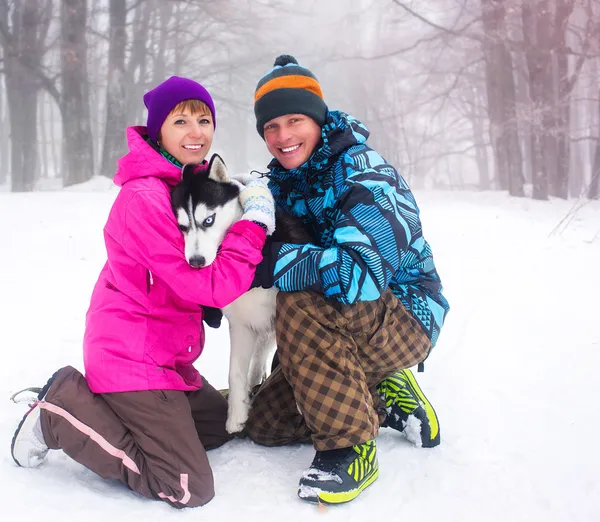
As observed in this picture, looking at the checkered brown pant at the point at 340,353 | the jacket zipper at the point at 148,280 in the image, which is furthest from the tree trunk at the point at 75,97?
the checkered brown pant at the point at 340,353

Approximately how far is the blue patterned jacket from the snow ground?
565 mm

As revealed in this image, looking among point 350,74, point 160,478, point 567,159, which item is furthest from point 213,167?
point 350,74

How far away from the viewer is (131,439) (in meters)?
1.89

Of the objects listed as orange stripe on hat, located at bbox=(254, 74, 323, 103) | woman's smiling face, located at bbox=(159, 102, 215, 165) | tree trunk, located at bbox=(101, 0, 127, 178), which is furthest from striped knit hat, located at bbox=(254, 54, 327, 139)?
tree trunk, located at bbox=(101, 0, 127, 178)

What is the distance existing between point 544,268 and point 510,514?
12.9 ft

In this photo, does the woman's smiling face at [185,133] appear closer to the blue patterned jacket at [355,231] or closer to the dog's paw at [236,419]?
the blue patterned jacket at [355,231]

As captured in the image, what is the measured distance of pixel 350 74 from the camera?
23.1 metres

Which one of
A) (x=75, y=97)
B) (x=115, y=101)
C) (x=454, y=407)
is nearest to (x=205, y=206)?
(x=454, y=407)

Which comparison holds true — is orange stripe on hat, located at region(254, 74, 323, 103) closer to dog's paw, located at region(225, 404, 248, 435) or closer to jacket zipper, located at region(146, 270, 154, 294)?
jacket zipper, located at region(146, 270, 154, 294)

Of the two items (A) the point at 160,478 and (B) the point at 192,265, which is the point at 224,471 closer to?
(A) the point at 160,478

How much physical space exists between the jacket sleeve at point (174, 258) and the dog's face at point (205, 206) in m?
0.07

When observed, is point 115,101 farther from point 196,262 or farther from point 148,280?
point 196,262

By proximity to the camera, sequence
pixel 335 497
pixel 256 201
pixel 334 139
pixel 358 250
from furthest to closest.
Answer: pixel 334 139, pixel 256 201, pixel 358 250, pixel 335 497

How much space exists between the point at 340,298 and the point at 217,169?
0.77 metres
